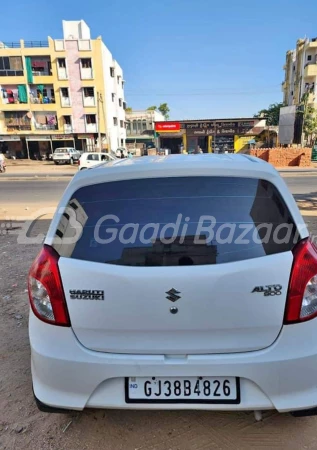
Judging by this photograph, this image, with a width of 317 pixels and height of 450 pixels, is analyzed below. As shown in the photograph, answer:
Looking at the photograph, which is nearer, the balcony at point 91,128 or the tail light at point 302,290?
the tail light at point 302,290

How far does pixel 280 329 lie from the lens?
153 cm

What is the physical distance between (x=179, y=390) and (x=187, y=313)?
1.34 feet

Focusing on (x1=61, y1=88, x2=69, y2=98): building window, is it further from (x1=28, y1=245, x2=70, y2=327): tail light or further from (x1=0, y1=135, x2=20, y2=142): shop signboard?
(x1=28, y1=245, x2=70, y2=327): tail light

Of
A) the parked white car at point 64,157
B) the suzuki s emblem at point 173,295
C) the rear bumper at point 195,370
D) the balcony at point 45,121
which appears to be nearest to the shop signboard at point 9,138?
the balcony at point 45,121

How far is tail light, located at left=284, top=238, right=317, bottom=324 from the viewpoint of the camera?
1522 mm

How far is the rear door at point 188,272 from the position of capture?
4.93 ft

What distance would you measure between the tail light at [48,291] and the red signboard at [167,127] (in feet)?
119

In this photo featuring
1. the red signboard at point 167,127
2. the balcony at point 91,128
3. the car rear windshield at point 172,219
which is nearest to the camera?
the car rear windshield at point 172,219

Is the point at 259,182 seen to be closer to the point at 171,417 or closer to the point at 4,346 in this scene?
the point at 171,417

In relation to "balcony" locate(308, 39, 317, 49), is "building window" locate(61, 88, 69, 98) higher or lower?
lower

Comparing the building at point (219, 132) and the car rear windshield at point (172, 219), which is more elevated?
the building at point (219, 132)

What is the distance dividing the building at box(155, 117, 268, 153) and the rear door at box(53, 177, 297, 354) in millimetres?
35556

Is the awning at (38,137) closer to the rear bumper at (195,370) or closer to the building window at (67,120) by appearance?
the building window at (67,120)

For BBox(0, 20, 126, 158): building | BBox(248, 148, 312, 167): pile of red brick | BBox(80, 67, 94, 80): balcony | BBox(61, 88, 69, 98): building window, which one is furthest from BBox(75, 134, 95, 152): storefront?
BBox(248, 148, 312, 167): pile of red brick
